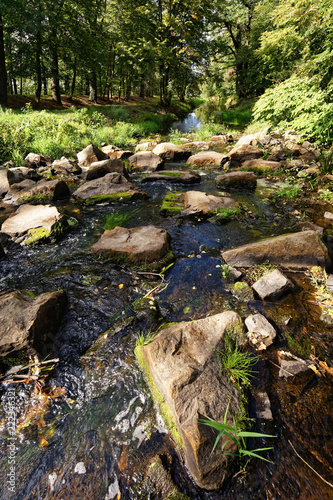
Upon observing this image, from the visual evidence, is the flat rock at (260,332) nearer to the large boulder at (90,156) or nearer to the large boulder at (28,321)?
the large boulder at (28,321)

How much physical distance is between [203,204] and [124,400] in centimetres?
480

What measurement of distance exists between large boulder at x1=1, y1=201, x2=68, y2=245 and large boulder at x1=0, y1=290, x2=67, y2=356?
6.83 feet

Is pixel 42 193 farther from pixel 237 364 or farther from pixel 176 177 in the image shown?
pixel 237 364

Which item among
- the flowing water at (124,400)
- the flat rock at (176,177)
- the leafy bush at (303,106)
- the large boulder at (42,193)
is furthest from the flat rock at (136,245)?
the leafy bush at (303,106)

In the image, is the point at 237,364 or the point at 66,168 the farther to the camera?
the point at 66,168

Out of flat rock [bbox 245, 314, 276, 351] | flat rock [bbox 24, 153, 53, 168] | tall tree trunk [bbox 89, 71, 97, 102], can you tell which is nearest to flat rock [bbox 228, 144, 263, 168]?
flat rock [bbox 24, 153, 53, 168]

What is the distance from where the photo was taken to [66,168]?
933 cm

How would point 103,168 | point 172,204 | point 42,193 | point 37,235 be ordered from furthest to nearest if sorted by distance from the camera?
point 103,168, point 42,193, point 172,204, point 37,235

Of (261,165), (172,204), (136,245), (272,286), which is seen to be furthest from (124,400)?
(261,165)

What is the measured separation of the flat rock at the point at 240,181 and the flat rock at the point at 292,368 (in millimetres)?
6231

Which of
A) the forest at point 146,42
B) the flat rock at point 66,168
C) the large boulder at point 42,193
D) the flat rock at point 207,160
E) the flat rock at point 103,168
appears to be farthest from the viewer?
the forest at point 146,42

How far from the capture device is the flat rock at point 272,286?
321cm

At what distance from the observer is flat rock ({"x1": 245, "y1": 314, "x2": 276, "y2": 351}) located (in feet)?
8.70

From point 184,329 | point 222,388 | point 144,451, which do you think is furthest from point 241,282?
point 144,451
